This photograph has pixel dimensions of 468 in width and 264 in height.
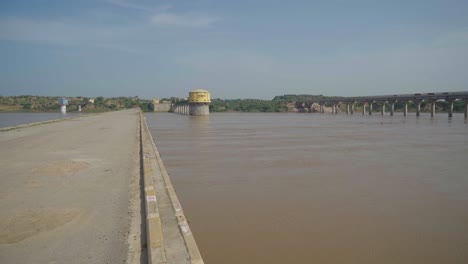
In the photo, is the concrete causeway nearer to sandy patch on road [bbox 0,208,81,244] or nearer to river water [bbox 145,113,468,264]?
sandy patch on road [bbox 0,208,81,244]

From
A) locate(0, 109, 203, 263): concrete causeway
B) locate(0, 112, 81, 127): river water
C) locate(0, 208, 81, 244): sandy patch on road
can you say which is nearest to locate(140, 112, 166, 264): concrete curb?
locate(0, 109, 203, 263): concrete causeway

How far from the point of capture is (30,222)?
5.76 m

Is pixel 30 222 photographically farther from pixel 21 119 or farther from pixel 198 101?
pixel 198 101

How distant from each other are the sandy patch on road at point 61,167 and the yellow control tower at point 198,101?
245 ft

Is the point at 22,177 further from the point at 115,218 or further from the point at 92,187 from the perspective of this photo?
the point at 115,218

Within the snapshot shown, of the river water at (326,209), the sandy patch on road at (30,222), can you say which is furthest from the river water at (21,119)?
the sandy patch on road at (30,222)

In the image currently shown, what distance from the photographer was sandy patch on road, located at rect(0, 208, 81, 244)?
521 cm

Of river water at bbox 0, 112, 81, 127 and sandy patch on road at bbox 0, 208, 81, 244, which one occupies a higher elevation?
river water at bbox 0, 112, 81, 127

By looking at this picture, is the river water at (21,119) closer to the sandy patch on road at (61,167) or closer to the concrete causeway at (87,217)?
the sandy patch on road at (61,167)

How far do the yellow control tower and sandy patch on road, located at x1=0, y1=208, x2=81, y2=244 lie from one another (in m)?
80.0

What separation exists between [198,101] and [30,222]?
266 feet

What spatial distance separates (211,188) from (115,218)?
420cm

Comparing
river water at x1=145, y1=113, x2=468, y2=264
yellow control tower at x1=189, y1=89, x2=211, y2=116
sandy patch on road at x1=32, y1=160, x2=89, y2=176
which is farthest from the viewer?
yellow control tower at x1=189, y1=89, x2=211, y2=116

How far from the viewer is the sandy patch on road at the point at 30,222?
5207 millimetres
